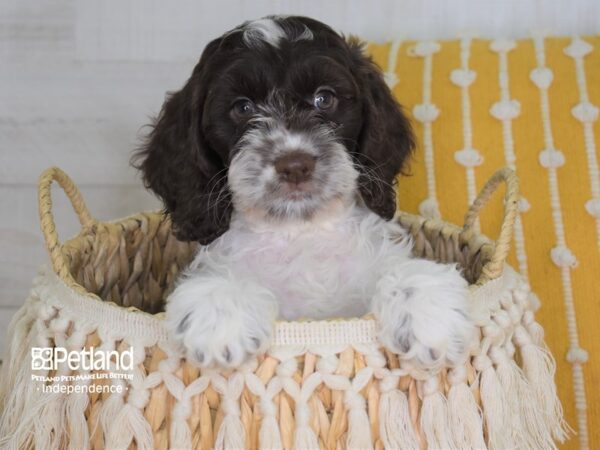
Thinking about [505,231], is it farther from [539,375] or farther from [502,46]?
[502,46]

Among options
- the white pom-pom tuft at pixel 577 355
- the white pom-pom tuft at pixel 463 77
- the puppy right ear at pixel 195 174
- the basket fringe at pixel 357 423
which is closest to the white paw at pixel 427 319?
the basket fringe at pixel 357 423

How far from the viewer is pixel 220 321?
4.18ft

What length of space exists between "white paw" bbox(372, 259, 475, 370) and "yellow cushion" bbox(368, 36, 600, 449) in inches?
35.6

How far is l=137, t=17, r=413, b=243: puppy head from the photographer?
1604 millimetres

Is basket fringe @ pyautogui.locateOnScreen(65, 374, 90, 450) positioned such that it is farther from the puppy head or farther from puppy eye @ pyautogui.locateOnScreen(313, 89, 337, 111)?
puppy eye @ pyautogui.locateOnScreen(313, 89, 337, 111)

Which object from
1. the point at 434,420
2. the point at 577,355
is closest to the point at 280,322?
the point at 434,420

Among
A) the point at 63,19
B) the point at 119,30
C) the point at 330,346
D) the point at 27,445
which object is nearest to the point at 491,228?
the point at 330,346

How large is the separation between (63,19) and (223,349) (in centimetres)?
213

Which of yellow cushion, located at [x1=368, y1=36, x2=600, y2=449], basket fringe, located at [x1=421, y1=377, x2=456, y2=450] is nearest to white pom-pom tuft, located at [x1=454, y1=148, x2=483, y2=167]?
yellow cushion, located at [x1=368, y1=36, x2=600, y2=449]

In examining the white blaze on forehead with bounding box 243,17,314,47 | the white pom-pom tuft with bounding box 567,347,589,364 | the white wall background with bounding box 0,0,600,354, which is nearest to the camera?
the white blaze on forehead with bounding box 243,17,314,47

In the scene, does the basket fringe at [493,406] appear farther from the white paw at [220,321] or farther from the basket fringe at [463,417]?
the white paw at [220,321]

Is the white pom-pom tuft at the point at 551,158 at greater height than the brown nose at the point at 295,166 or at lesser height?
greater

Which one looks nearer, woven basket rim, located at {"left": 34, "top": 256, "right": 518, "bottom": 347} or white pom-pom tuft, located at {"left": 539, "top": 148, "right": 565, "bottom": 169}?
woven basket rim, located at {"left": 34, "top": 256, "right": 518, "bottom": 347}

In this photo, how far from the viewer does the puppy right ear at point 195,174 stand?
1764mm
